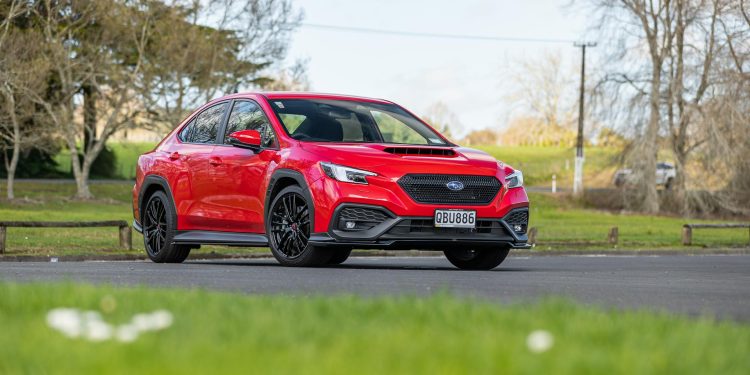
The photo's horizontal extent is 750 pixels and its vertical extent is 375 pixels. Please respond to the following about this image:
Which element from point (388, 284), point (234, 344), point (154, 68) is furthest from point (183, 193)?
point (154, 68)

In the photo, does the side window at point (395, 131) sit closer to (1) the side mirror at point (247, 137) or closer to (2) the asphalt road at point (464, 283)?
(1) the side mirror at point (247, 137)

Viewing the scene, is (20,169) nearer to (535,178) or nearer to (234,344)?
(535,178)

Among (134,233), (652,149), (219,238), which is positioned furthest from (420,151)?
(652,149)

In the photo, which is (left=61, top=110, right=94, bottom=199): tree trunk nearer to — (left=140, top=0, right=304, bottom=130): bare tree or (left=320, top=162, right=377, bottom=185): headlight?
(left=140, top=0, right=304, bottom=130): bare tree

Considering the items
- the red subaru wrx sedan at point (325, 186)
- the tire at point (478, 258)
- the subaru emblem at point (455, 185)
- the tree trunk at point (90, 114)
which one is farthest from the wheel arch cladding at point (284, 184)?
the tree trunk at point (90, 114)

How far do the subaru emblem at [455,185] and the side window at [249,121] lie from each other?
192 centimetres

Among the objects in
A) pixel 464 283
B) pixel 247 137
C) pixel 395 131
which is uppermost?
pixel 395 131

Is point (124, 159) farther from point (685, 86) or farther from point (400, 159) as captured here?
point (400, 159)

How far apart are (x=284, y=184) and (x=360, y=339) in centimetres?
759

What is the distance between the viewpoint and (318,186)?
39.0 ft

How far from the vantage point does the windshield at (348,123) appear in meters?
12.8

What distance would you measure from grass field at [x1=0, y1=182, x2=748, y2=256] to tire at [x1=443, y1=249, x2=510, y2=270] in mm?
7963

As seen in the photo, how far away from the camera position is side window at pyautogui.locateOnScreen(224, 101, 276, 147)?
12.9m

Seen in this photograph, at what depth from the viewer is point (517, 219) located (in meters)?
12.6
